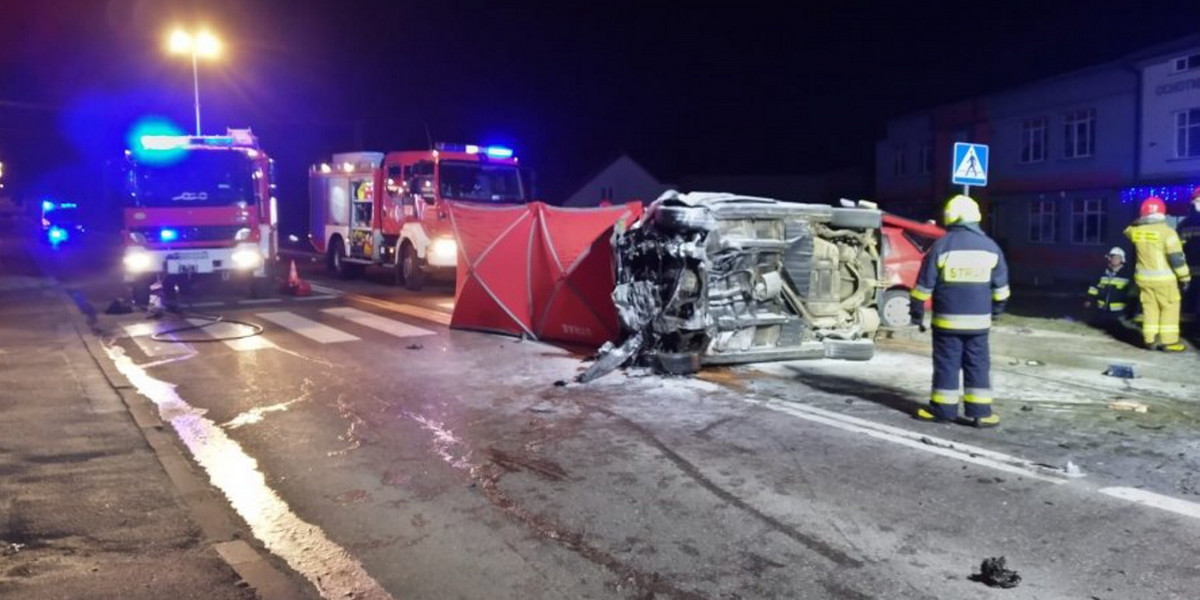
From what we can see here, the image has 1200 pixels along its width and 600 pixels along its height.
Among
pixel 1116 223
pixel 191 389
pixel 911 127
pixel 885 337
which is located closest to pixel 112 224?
pixel 191 389

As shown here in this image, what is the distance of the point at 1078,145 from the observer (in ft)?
91.9

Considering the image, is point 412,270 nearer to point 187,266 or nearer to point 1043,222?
point 187,266

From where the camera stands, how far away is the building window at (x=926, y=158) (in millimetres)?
35375

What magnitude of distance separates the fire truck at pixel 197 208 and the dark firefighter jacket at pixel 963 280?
13161 mm

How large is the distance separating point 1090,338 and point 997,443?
662cm

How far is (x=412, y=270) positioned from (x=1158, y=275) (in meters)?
13.8

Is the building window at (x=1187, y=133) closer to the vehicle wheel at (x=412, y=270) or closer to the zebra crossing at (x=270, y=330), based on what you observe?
the vehicle wheel at (x=412, y=270)

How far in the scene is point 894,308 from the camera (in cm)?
1313

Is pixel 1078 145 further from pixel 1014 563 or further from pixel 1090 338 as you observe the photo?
pixel 1014 563

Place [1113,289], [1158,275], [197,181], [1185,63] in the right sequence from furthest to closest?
[1185,63] → [197,181] → [1113,289] → [1158,275]

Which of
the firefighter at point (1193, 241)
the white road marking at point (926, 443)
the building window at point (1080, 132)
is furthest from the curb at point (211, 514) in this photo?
the building window at point (1080, 132)

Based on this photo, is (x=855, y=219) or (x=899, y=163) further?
(x=899, y=163)

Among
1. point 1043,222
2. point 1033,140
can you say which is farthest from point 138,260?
point 1033,140

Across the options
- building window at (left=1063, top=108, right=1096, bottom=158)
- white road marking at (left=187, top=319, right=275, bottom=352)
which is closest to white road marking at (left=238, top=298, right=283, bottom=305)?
white road marking at (left=187, top=319, right=275, bottom=352)
